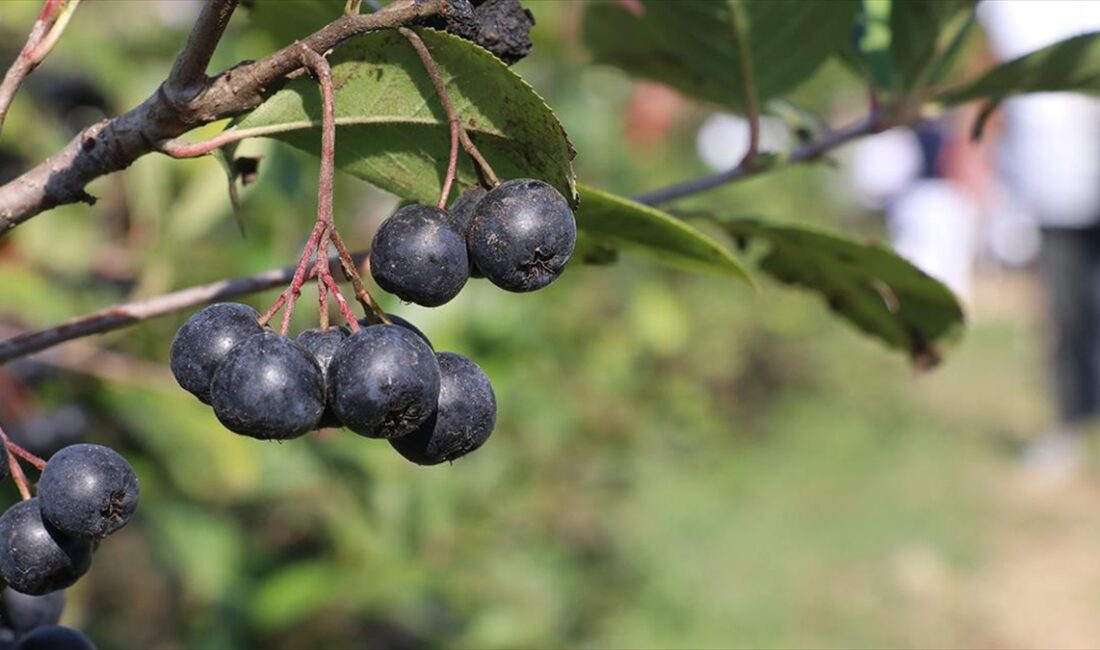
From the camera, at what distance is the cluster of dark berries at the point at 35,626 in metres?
1.18

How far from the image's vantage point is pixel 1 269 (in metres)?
2.55

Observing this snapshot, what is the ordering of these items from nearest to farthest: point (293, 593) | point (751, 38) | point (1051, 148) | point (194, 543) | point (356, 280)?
point (356, 280)
point (751, 38)
point (194, 543)
point (293, 593)
point (1051, 148)

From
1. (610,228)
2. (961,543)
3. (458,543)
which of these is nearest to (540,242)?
(610,228)

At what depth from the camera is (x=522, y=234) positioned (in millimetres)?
1006

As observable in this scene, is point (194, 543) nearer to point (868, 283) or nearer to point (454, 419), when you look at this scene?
point (868, 283)

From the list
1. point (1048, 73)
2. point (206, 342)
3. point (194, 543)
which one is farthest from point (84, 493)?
point (194, 543)

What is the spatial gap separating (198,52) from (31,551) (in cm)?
40

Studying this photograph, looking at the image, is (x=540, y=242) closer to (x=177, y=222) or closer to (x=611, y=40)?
(x=611, y=40)

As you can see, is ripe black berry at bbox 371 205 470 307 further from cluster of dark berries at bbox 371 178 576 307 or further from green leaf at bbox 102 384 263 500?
green leaf at bbox 102 384 263 500

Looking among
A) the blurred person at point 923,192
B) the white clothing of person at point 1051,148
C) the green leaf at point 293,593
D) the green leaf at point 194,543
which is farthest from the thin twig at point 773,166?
the blurred person at point 923,192

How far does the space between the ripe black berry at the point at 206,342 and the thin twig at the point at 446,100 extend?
22 centimetres

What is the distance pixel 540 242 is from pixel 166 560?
234 centimetres

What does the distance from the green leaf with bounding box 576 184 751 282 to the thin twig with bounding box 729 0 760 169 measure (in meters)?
0.23

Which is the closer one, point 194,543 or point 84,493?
point 84,493
